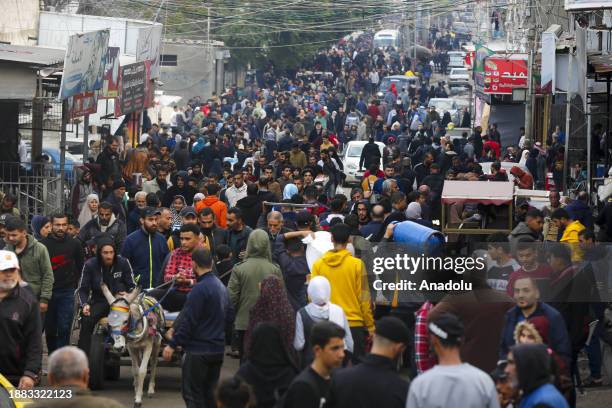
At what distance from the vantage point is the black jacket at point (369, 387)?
777 centimetres

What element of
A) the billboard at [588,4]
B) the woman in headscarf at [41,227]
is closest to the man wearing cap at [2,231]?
the woman in headscarf at [41,227]

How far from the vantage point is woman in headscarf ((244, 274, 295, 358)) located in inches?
445

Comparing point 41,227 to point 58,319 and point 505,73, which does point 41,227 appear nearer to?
point 58,319

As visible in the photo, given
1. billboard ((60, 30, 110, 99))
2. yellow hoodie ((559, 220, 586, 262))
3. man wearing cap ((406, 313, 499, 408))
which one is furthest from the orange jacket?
man wearing cap ((406, 313, 499, 408))

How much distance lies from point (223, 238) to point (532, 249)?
5358 millimetres

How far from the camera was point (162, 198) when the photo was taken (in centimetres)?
2239

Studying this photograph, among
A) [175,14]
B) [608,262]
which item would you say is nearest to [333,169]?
[608,262]

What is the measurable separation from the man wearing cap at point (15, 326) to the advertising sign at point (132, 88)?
20.1 m

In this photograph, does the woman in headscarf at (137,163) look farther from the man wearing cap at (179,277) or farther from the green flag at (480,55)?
the green flag at (480,55)

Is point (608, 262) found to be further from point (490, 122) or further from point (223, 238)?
point (490, 122)

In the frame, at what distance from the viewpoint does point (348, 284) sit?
40.2ft

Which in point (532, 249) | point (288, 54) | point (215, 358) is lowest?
point (215, 358)

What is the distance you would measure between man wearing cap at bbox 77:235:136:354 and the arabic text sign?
676 inches

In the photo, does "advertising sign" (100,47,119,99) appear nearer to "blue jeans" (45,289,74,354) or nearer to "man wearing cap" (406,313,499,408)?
"blue jeans" (45,289,74,354)
